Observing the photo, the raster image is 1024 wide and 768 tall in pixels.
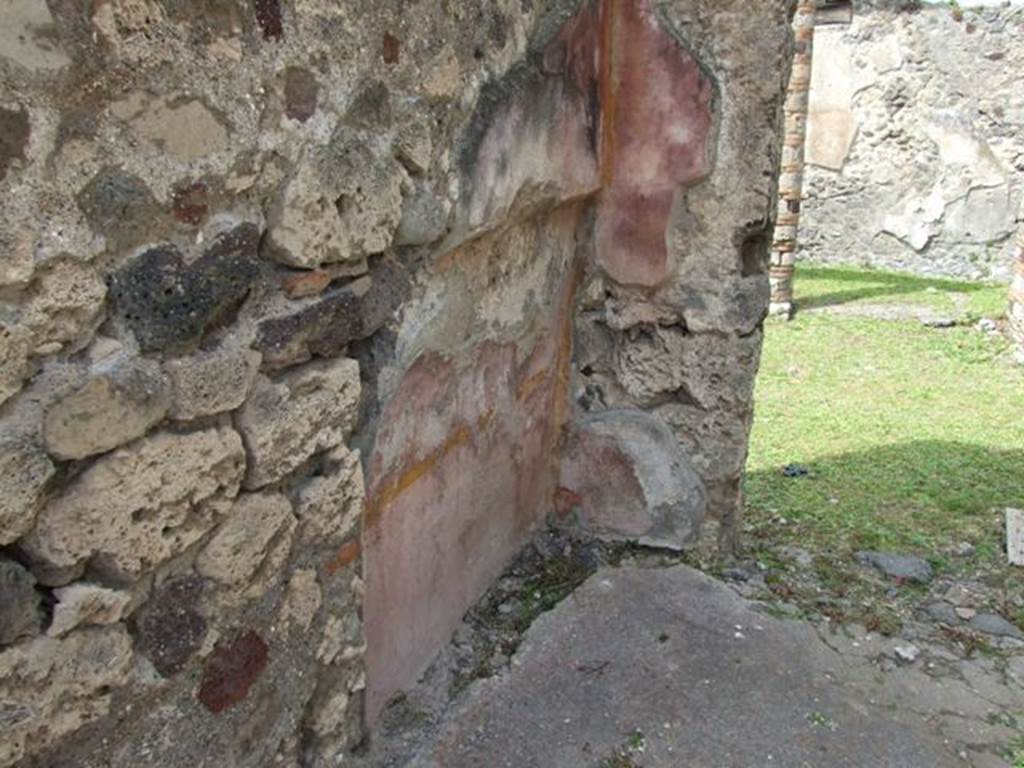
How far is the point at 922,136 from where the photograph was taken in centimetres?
904

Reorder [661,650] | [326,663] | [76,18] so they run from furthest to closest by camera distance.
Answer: [661,650] < [326,663] < [76,18]

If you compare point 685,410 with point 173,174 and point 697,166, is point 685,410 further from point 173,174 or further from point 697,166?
point 173,174

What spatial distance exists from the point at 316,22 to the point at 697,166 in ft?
4.68

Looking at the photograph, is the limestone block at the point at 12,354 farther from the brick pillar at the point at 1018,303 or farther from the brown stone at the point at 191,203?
the brick pillar at the point at 1018,303

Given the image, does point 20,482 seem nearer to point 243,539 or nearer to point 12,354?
point 12,354

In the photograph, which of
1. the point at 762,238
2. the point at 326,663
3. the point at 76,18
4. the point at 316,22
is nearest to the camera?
the point at 76,18

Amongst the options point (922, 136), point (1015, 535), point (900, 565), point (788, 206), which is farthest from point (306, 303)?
point (922, 136)

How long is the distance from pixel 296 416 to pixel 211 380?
0.65ft

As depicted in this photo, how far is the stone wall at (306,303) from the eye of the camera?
976 mm

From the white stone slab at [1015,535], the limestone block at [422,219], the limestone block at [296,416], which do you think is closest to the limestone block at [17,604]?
the limestone block at [296,416]

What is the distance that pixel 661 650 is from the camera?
226 centimetres

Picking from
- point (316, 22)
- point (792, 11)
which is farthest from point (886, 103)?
point (316, 22)

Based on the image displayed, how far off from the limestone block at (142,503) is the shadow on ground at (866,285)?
7195 millimetres

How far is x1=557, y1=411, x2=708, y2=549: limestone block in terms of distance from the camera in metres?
2.70
